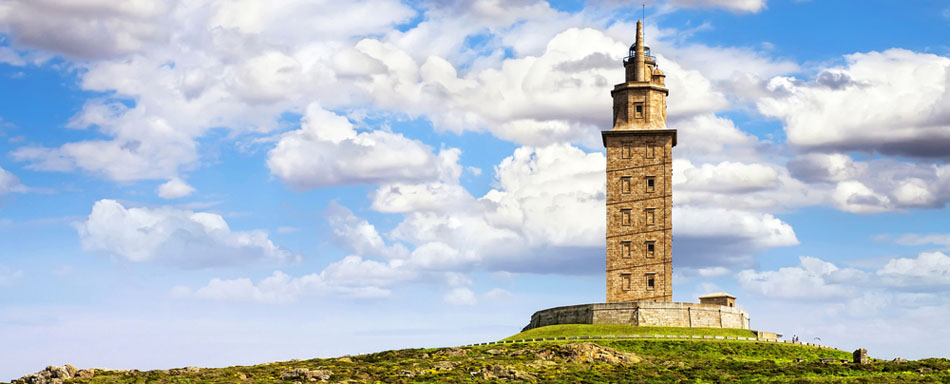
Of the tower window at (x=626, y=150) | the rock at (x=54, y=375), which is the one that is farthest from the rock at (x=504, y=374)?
the tower window at (x=626, y=150)

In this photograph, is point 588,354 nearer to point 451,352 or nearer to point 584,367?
point 584,367

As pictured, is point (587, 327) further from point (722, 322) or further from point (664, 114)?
point (664, 114)

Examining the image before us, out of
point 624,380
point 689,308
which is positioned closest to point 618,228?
point 689,308

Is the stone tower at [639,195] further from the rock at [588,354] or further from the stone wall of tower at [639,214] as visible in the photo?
the rock at [588,354]

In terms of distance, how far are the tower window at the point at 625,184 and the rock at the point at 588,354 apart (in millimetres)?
26692

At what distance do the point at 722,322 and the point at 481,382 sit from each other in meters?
37.4

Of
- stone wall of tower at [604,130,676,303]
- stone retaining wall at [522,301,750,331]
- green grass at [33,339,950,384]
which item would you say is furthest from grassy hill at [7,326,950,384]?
stone wall of tower at [604,130,676,303]

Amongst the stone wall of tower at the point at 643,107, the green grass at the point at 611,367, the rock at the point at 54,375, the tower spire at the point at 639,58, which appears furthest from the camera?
the tower spire at the point at 639,58

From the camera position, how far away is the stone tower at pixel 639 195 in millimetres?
96562

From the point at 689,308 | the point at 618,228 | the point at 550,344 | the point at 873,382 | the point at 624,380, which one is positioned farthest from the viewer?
the point at 618,228

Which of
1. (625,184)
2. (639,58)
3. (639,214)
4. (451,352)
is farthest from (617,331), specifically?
(639,58)

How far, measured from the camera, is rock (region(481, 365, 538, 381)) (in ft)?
205

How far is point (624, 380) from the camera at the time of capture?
60.1 metres

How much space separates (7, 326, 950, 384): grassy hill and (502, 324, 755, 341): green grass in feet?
14.4
